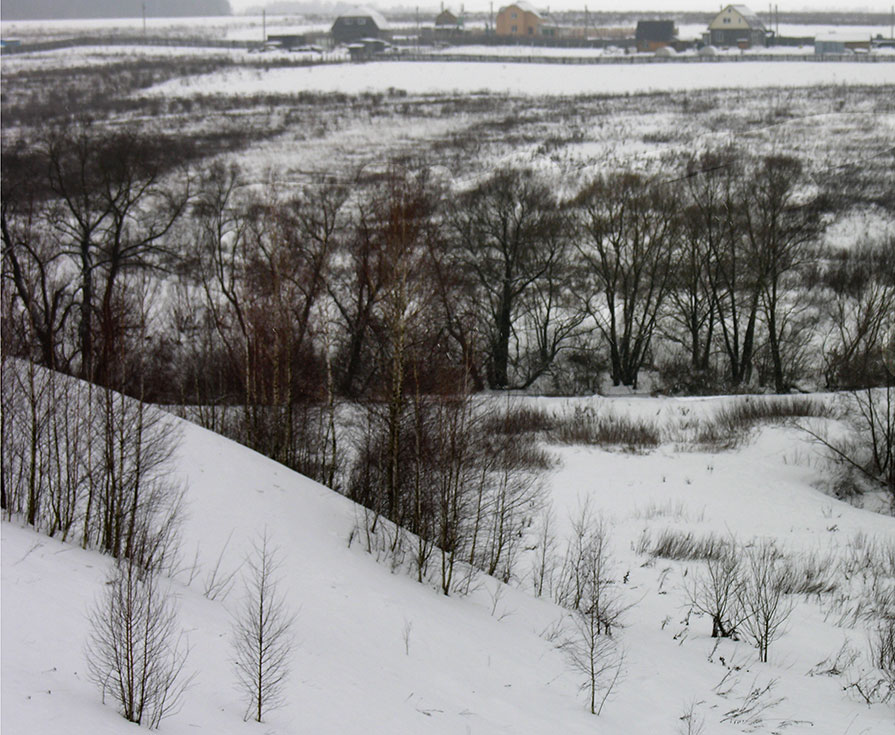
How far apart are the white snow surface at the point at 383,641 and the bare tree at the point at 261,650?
0.57 ft

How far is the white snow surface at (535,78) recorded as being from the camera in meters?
66.7

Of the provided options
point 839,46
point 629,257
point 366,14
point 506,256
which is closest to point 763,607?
point 506,256

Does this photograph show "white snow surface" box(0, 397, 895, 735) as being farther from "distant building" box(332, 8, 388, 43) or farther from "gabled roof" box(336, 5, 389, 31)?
"gabled roof" box(336, 5, 389, 31)

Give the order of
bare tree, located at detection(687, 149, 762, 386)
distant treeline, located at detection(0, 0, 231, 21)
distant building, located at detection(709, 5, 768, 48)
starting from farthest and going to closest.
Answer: distant treeline, located at detection(0, 0, 231, 21)
distant building, located at detection(709, 5, 768, 48)
bare tree, located at detection(687, 149, 762, 386)

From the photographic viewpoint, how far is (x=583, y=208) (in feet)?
120

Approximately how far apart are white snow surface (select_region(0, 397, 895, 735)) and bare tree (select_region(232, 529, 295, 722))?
0.57ft

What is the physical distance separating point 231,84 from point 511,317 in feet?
149

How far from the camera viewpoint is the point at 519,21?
99875 mm

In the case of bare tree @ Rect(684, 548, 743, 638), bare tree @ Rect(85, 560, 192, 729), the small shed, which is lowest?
bare tree @ Rect(684, 548, 743, 638)

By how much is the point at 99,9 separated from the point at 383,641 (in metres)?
165

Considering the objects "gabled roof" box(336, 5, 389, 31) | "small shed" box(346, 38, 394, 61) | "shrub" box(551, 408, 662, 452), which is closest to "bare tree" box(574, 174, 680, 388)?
"shrub" box(551, 408, 662, 452)

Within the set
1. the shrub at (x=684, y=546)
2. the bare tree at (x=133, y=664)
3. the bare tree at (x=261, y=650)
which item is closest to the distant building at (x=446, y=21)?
the shrub at (x=684, y=546)

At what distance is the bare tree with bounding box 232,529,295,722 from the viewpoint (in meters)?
9.15

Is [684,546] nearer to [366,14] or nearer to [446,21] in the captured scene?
[366,14]
